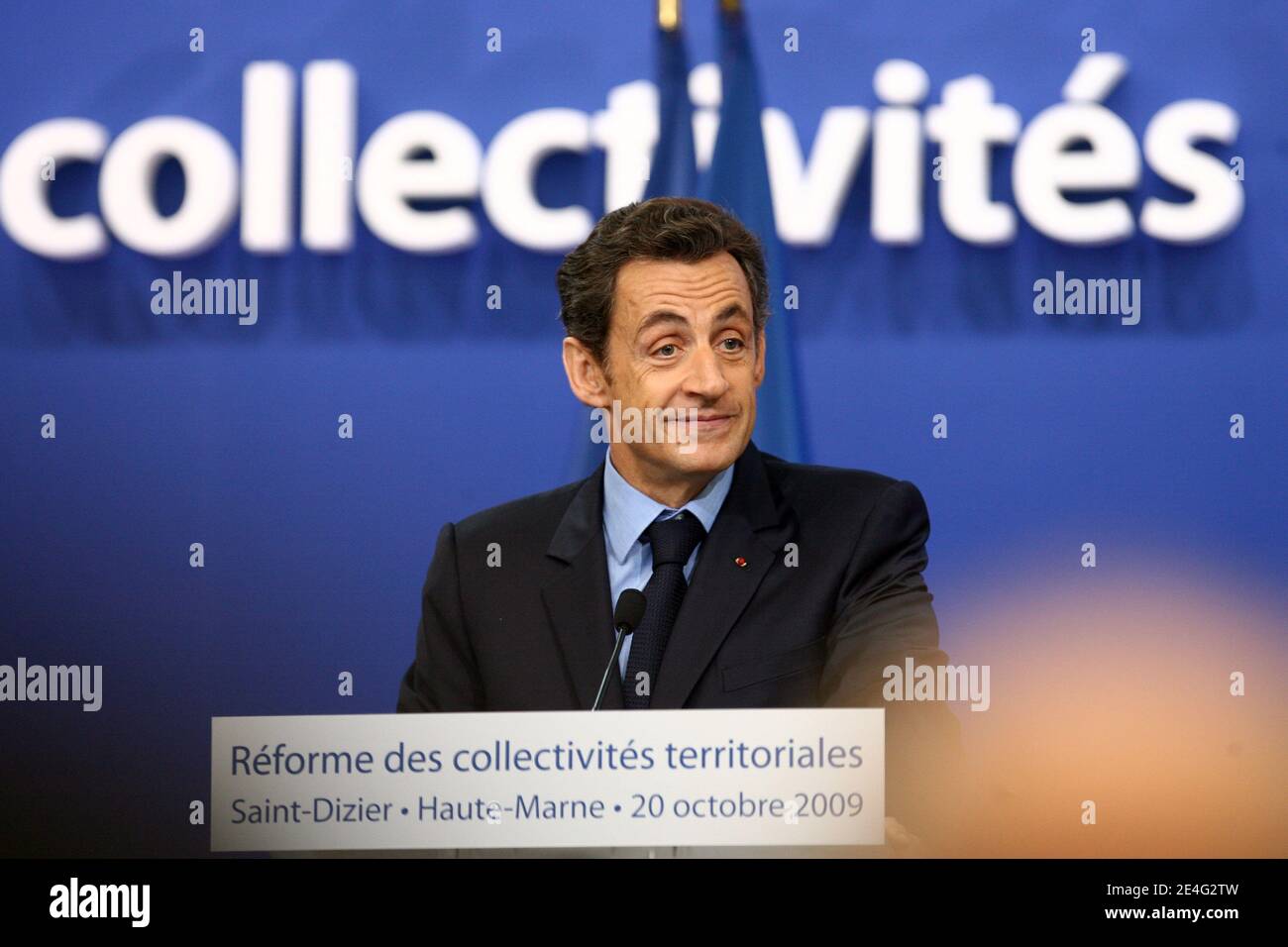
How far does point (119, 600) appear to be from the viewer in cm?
350

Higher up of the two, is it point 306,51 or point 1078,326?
point 306,51

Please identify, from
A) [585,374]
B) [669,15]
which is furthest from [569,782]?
[669,15]

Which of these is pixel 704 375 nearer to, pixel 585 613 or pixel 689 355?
pixel 689 355

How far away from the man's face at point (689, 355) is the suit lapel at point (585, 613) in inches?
9.8

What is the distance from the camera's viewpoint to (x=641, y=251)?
10.9ft

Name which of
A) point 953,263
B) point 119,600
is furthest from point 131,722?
point 953,263

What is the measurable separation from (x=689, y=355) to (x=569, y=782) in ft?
3.39

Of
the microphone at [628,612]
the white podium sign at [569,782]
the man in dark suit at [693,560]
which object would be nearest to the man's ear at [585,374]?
the man in dark suit at [693,560]

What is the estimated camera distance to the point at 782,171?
344cm

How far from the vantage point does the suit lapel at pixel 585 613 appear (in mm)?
3246

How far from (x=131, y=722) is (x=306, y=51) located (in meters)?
1.71

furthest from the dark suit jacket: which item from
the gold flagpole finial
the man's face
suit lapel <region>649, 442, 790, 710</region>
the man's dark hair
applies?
the gold flagpole finial

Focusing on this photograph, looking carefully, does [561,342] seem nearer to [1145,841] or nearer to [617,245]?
[617,245]
